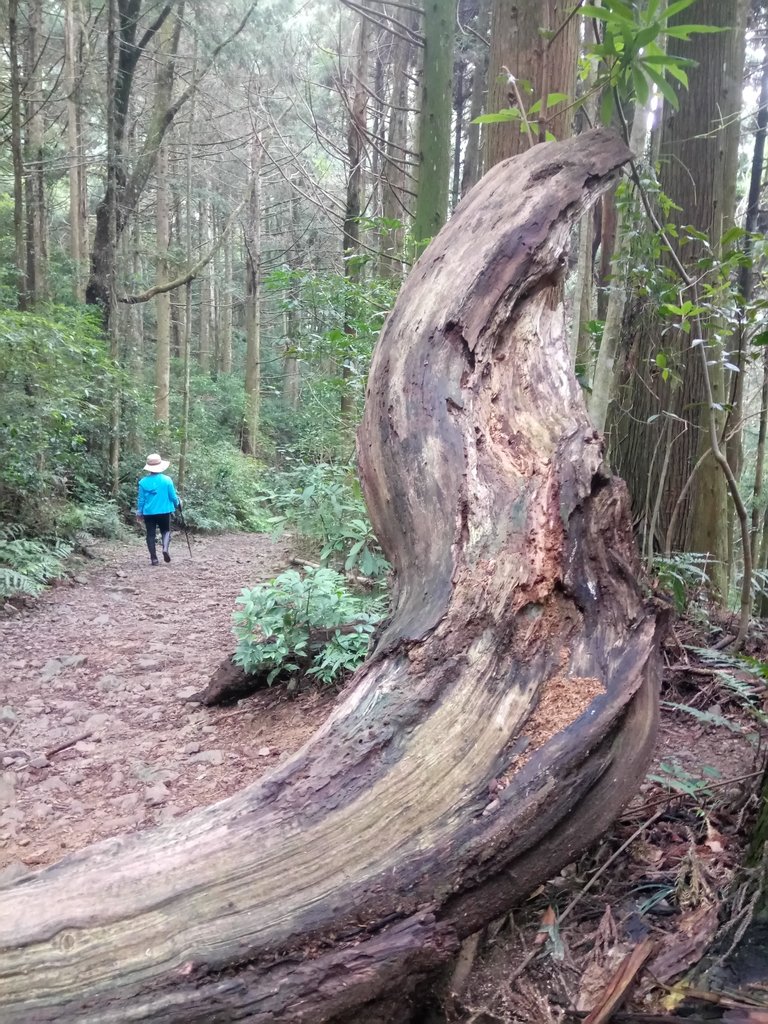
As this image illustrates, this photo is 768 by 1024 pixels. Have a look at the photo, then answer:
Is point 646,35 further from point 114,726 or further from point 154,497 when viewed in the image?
point 154,497

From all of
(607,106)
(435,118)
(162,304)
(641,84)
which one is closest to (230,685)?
(607,106)

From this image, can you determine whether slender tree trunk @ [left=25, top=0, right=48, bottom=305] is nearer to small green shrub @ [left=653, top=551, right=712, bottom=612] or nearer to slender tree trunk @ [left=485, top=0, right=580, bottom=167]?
slender tree trunk @ [left=485, top=0, right=580, bottom=167]

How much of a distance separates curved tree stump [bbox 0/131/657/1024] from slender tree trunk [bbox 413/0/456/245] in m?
5.64

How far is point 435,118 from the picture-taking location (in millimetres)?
7617

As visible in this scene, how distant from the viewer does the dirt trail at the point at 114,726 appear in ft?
12.0

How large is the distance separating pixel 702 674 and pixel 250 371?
68.5ft

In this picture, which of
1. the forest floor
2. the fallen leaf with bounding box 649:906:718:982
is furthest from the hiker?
the fallen leaf with bounding box 649:906:718:982

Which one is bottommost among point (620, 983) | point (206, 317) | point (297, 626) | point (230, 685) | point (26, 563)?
point (230, 685)

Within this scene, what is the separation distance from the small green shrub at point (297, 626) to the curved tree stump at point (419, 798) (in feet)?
7.66

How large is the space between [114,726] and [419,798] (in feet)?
12.1

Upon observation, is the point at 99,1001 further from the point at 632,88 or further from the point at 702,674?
the point at 632,88

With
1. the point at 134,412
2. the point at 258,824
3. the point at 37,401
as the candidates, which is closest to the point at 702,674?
the point at 258,824

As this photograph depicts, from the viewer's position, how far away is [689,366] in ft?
18.1

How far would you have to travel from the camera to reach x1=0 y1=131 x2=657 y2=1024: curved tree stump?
1587 mm
